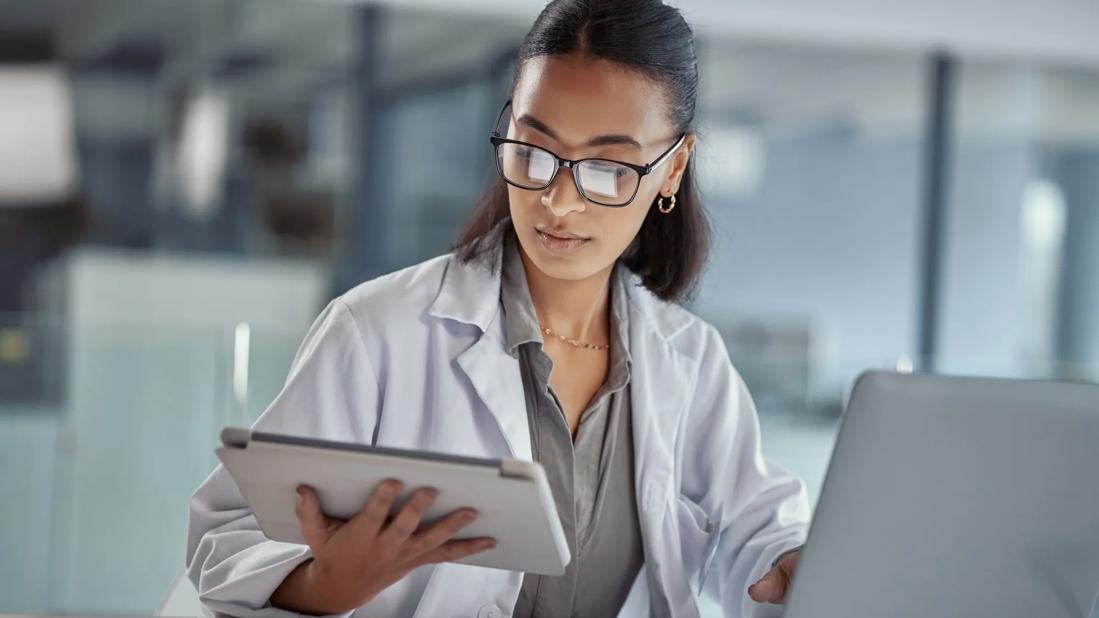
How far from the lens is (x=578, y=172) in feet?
5.15

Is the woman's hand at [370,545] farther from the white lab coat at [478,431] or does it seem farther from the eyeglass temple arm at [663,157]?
the eyeglass temple arm at [663,157]

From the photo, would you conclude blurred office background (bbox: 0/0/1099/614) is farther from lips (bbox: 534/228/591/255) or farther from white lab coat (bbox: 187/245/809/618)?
lips (bbox: 534/228/591/255)

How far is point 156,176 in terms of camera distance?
5.34 metres

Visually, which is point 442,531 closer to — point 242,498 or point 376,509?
point 376,509

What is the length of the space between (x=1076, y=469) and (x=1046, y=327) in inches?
223

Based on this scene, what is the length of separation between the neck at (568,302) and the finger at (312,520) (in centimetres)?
62

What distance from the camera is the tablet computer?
1084mm

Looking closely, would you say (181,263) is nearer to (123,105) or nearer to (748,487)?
(123,105)

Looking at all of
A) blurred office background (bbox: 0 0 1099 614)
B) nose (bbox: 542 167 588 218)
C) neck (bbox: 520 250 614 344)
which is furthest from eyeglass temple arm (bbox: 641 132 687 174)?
blurred office background (bbox: 0 0 1099 614)

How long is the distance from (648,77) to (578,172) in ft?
0.62

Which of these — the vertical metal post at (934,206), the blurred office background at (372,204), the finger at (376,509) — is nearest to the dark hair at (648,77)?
the finger at (376,509)

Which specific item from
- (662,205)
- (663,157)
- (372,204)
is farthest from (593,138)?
(372,204)

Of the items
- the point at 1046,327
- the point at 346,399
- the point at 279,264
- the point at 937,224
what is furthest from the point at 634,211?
the point at 1046,327

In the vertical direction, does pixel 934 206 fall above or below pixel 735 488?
above
